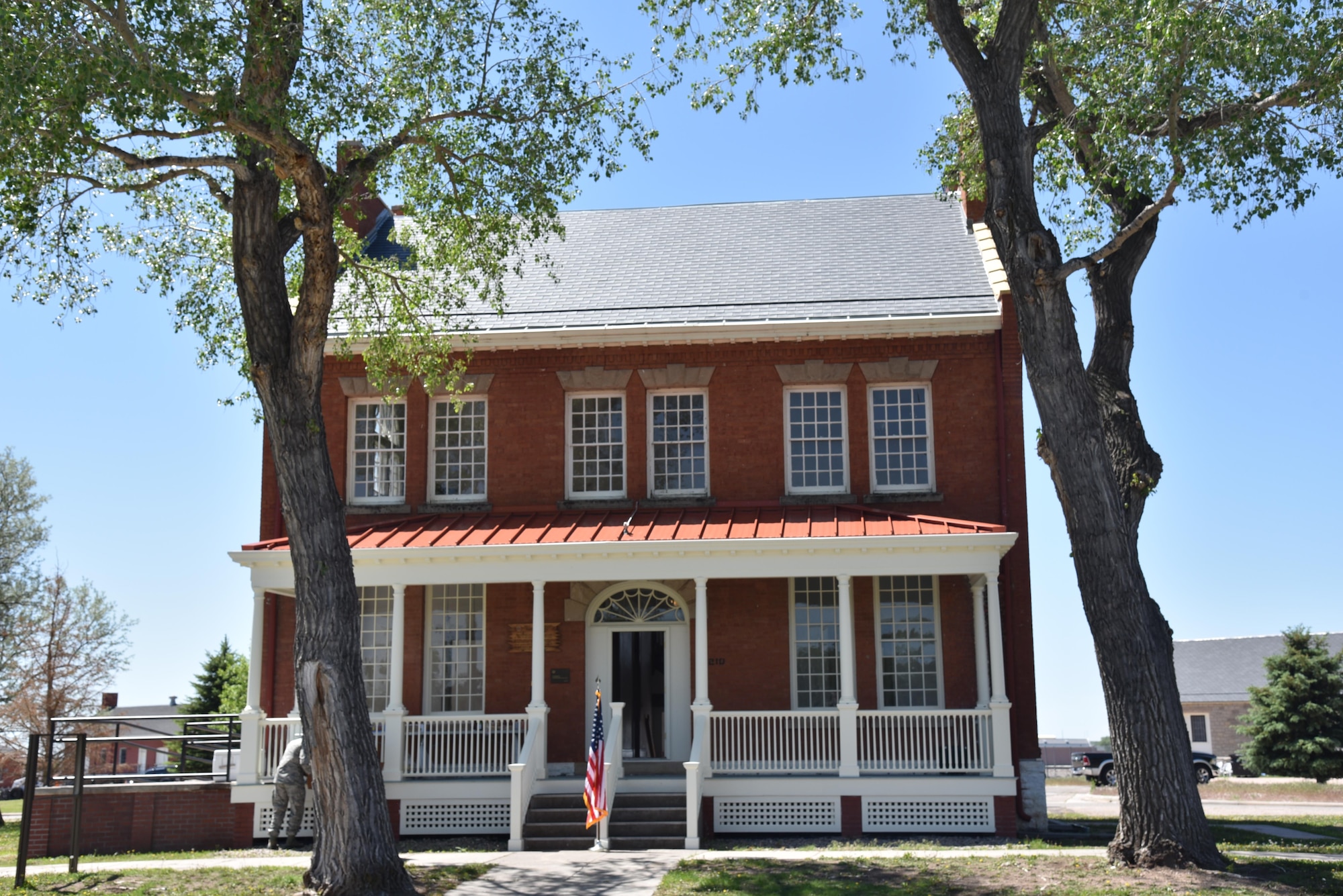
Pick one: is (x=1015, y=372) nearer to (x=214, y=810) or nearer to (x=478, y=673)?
(x=478, y=673)

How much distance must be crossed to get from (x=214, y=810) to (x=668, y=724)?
670 cm

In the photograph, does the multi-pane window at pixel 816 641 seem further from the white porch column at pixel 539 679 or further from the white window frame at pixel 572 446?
the white porch column at pixel 539 679

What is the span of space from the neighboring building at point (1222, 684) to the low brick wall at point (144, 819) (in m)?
45.6

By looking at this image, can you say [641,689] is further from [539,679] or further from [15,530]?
[15,530]

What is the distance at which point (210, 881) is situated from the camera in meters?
13.0

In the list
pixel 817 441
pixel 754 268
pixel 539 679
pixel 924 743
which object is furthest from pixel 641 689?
pixel 754 268

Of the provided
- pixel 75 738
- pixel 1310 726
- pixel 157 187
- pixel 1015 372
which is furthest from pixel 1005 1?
pixel 1310 726

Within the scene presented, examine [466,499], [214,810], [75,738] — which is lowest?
[214,810]

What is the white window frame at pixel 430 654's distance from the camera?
19.1 m

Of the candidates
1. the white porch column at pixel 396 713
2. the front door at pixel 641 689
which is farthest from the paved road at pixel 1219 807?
the white porch column at pixel 396 713

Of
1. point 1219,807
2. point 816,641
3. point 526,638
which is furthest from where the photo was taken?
point 1219,807

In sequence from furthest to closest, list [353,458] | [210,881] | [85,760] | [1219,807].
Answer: [1219,807] → [353,458] → [85,760] → [210,881]

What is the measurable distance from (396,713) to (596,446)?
5.42m

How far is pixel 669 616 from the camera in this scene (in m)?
19.2
